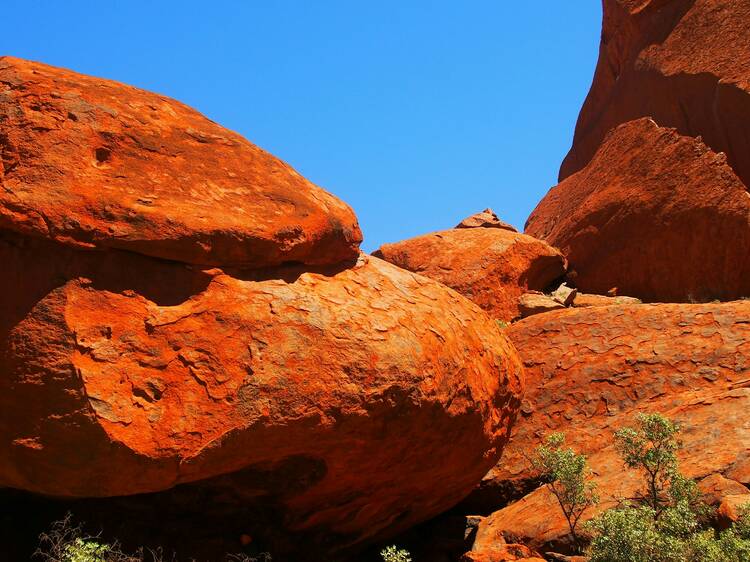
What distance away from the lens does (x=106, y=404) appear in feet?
17.0

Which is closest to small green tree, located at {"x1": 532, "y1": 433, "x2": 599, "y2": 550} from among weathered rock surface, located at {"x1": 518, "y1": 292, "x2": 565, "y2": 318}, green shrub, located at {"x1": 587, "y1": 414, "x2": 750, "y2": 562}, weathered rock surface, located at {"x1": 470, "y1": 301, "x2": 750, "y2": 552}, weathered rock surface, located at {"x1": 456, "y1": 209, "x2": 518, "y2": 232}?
weathered rock surface, located at {"x1": 470, "y1": 301, "x2": 750, "y2": 552}

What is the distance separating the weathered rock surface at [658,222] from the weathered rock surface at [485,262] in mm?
720

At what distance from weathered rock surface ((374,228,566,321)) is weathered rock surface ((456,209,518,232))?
1.21 metres

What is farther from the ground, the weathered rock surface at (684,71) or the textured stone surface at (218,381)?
the weathered rock surface at (684,71)

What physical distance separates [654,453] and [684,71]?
8508 mm

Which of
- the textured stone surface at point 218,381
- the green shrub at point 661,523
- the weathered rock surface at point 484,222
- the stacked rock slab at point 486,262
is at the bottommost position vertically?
the green shrub at point 661,523

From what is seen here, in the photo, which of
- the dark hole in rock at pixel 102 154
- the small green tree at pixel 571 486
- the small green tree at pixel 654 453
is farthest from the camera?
the small green tree at pixel 571 486

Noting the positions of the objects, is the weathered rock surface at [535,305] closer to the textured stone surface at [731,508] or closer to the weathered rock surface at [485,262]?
the weathered rock surface at [485,262]

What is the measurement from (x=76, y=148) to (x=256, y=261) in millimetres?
1352

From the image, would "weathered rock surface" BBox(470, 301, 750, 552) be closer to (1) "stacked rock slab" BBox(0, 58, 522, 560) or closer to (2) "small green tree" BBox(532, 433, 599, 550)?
(2) "small green tree" BBox(532, 433, 599, 550)

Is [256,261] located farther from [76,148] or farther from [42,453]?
[42,453]

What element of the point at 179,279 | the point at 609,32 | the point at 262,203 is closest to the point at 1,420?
the point at 179,279

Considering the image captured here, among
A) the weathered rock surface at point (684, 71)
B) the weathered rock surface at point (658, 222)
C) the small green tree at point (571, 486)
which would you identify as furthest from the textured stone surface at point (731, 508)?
the weathered rock surface at point (684, 71)

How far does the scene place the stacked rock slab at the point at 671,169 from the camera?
1245 centimetres
